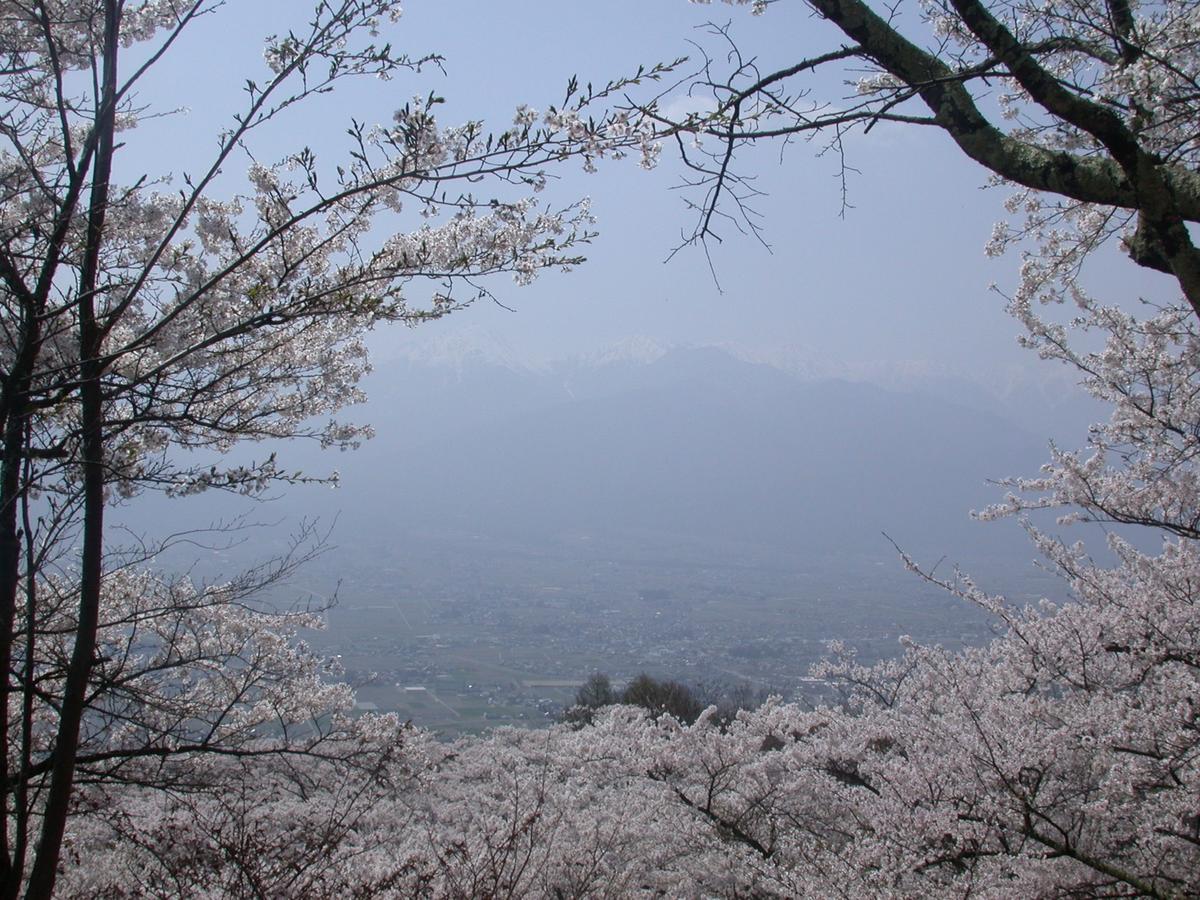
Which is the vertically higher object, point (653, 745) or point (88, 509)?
point (88, 509)

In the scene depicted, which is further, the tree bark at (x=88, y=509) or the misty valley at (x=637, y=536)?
the misty valley at (x=637, y=536)

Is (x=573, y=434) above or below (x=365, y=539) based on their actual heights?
above

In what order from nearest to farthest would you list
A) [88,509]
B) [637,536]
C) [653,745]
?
[88,509], [653,745], [637,536]

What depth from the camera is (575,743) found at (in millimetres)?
9273

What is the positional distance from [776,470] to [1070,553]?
13730cm

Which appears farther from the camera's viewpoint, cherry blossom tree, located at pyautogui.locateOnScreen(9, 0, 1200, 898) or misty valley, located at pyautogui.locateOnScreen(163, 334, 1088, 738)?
misty valley, located at pyautogui.locateOnScreen(163, 334, 1088, 738)

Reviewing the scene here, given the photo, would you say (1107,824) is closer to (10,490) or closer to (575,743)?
(10,490)

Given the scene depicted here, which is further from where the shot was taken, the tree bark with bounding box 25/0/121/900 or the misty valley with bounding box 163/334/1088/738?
the misty valley with bounding box 163/334/1088/738

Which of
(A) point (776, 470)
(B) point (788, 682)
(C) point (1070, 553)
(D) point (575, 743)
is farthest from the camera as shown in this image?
(A) point (776, 470)

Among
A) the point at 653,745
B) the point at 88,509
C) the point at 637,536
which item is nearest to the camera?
the point at 88,509

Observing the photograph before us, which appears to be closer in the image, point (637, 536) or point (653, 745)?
point (653, 745)

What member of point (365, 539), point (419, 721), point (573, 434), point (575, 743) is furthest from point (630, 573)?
point (573, 434)

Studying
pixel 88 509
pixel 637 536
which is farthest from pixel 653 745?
pixel 637 536

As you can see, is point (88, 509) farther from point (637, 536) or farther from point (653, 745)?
point (637, 536)
